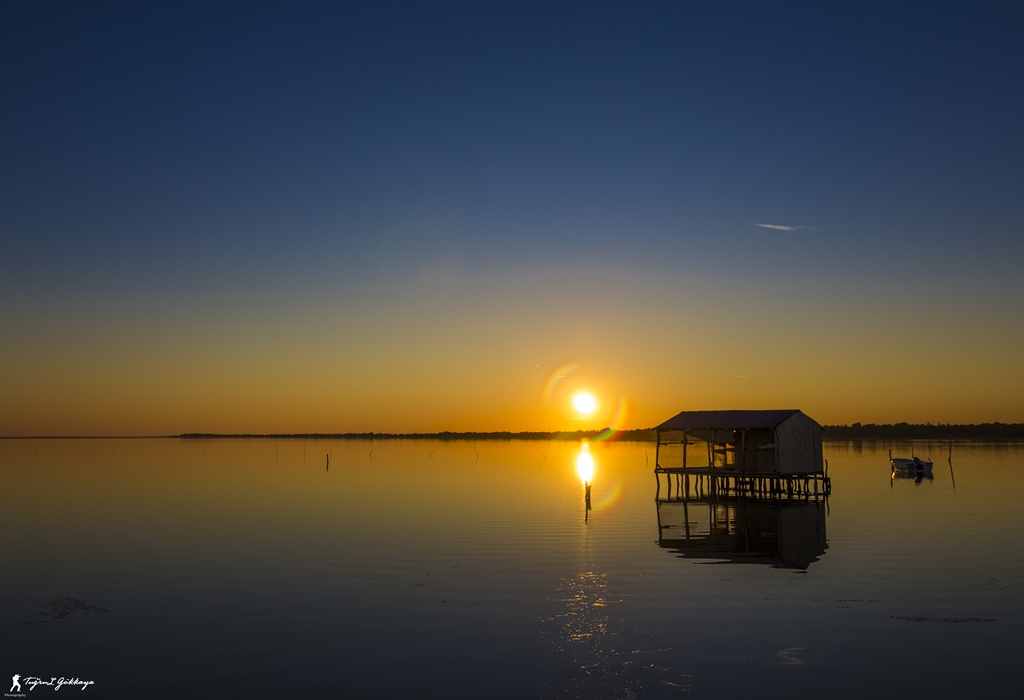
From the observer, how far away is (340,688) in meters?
14.5

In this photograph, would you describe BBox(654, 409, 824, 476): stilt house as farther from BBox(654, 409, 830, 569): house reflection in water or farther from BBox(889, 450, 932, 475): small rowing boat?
BBox(889, 450, 932, 475): small rowing boat

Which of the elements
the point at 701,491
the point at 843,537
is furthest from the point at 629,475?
the point at 843,537

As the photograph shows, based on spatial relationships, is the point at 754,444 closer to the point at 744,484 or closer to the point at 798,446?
the point at 798,446

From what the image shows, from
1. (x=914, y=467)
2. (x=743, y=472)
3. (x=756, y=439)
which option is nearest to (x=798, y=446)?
(x=756, y=439)

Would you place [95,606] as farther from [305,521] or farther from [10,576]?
[305,521]

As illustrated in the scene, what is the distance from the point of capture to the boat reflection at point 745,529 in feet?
99.2

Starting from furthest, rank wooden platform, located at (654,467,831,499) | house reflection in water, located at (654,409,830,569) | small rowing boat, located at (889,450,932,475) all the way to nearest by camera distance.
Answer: small rowing boat, located at (889,450,932,475)
wooden platform, located at (654,467,831,499)
house reflection in water, located at (654,409,830,569)

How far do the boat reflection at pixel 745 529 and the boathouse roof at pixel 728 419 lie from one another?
489cm
